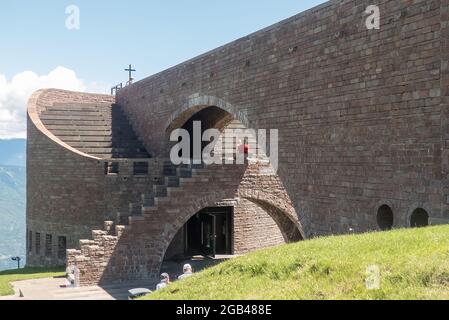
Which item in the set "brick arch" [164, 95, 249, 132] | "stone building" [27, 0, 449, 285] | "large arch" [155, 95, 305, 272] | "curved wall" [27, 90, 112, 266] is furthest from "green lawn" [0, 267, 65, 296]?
"brick arch" [164, 95, 249, 132]

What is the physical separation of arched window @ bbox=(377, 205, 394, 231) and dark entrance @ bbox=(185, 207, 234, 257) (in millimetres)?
11683

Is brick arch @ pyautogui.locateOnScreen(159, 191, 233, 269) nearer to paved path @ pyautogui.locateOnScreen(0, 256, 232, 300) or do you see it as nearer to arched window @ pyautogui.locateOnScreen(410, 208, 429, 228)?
paved path @ pyautogui.locateOnScreen(0, 256, 232, 300)

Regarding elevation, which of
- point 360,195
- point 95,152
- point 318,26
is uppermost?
point 318,26

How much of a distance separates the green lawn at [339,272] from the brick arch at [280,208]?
944cm

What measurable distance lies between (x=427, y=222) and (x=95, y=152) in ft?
55.5

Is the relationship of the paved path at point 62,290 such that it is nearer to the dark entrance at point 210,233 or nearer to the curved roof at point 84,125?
the dark entrance at point 210,233

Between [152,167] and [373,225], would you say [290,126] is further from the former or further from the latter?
[152,167]

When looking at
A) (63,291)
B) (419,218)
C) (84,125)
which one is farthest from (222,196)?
(84,125)

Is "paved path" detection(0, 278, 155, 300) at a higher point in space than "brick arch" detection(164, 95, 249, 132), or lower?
lower

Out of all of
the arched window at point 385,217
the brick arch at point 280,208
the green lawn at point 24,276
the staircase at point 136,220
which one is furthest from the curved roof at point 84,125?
the arched window at point 385,217

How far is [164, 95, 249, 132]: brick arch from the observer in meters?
15.2

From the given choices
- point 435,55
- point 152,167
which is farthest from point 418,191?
point 152,167

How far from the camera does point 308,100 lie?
1202 cm

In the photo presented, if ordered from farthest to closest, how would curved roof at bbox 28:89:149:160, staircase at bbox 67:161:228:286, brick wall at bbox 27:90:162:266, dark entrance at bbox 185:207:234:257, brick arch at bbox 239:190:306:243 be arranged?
1. curved roof at bbox 28:89:149:160
2. dark entrance at bbox 185:207:234:257
3. brick wall at bbox 27:90:162:266
4. brick arch at bbox 239:190:306:243
5. staircase at bbox 67:161:228:286
